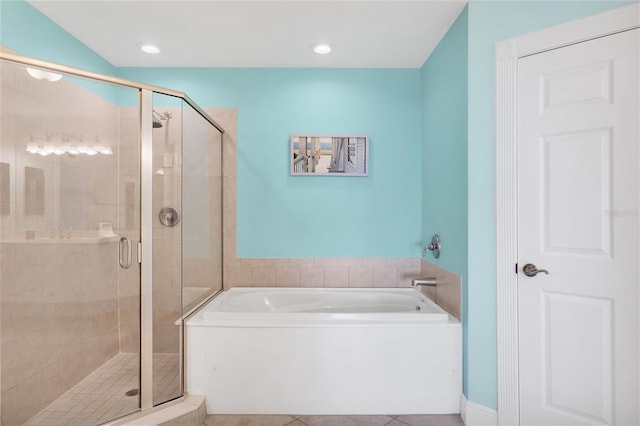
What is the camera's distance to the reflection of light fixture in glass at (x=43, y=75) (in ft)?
5.09

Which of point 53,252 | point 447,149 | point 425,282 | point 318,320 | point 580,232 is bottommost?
point 318,320

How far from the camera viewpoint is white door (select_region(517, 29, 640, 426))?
149 centimetres

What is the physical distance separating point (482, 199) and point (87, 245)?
220 cm

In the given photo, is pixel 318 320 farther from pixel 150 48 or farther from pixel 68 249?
pixel 150 48

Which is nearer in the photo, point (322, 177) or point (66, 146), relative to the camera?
→ point (66, 146)

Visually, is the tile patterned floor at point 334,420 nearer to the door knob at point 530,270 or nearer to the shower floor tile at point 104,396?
the shower floor tile at point 104,396

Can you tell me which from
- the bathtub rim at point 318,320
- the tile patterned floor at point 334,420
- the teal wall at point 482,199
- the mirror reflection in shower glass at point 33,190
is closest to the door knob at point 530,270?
the teal wall at point 482,199

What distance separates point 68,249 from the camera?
166 centimetres

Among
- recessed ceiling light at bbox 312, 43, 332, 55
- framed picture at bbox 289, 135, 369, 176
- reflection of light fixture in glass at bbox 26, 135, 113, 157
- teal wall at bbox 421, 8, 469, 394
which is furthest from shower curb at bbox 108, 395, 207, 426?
recessed ceiling light at bbox 312, 43, 332, 55

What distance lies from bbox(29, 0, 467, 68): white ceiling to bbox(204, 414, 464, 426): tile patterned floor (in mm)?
2476

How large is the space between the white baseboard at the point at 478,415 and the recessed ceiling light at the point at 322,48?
2533 millimetres

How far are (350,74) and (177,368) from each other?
2550 mm

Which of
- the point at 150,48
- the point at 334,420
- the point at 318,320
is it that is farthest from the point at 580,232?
the point at 150,48

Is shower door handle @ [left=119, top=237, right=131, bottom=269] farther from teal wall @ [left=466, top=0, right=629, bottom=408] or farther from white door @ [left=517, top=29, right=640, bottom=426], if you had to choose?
white door @ [left=517, top=29, right=640, bottom=426]
